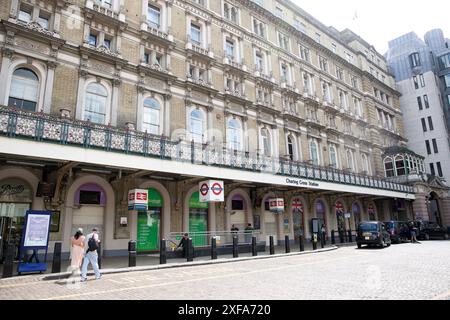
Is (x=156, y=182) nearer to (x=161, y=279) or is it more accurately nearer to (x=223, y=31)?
(x=161, y=279)

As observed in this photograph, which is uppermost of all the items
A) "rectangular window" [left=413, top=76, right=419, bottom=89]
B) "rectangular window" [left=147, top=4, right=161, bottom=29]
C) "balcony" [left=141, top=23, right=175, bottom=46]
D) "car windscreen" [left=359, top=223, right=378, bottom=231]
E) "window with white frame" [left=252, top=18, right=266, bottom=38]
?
"rectangular window" [left=413, top=76, right=419, bottom=89]

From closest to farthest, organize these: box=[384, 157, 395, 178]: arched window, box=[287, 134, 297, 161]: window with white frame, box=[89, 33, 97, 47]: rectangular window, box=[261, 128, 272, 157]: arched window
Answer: box=[89, 33, 97, 47]: rectangular window → box=[261, 128, 272, 157]: arched window → box=[287, 134, 297, 161]: window with white frame → box=[384, 157, 395, 178]: arched window

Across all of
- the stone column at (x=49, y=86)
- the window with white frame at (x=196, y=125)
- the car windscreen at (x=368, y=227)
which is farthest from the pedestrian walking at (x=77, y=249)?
the car windscreen at (x=368, y=227)

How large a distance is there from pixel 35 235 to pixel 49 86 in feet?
24.9

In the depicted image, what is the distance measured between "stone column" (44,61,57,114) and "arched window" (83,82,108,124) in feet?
5.57

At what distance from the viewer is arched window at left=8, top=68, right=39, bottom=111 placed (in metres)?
14.2

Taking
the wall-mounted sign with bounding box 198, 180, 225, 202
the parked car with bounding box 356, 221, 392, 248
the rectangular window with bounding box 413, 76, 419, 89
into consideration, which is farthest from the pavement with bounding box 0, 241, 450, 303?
the rectangular window with bounding box 413, 76, 419, 89

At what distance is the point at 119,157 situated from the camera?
13.6 m

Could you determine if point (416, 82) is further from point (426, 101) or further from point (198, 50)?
point (198, 50)

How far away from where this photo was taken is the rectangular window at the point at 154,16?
20219 millimetres

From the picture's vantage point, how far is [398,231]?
24.8 metres

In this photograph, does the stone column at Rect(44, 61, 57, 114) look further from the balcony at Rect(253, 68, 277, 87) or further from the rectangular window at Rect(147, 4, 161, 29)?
the balcony at Rect(253, 68, 277, 87)

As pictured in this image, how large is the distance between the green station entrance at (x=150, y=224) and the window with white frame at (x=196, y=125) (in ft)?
15.4
